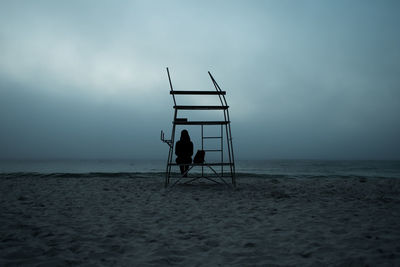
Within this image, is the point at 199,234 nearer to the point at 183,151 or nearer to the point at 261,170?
the point at 183,151

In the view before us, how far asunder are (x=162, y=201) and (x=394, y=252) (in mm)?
4724

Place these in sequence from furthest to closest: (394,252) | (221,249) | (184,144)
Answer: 1. (184,144)
2. (221,249)
3. (394,252)

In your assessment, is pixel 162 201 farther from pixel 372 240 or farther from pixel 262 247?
pixel 372 240

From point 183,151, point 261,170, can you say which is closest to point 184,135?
point 183,151

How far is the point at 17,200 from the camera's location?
5832 millimetres

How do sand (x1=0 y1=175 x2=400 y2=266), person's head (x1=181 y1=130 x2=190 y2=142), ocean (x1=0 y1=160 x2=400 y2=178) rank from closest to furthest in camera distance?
sand (x1=0 y1=175 x2=400 y2=266) < person's head (x1=181 y1=130 x2=190 y2=142) < ocean (x1=0 y1=160 x2=400 y2=178)

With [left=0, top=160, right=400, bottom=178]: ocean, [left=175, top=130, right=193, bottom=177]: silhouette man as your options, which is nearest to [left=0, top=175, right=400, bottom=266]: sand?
[left=175, top=130, right=193, bottom=177]: silhouette man

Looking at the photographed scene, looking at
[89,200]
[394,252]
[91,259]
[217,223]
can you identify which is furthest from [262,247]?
[89,200]

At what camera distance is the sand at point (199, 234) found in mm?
2576

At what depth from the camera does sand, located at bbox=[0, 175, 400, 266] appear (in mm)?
2576

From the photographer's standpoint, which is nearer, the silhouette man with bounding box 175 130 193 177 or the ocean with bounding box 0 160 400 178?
the silhouette man with bounding box 175 130 193 177

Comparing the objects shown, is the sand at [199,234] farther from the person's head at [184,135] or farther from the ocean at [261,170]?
the ocean at [261,170]

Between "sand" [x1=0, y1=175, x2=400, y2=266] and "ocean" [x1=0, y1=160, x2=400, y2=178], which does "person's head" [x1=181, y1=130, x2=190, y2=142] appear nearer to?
"sand" [x1=0, y1=175, x2=400, y2=266]

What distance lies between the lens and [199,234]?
3436mm
